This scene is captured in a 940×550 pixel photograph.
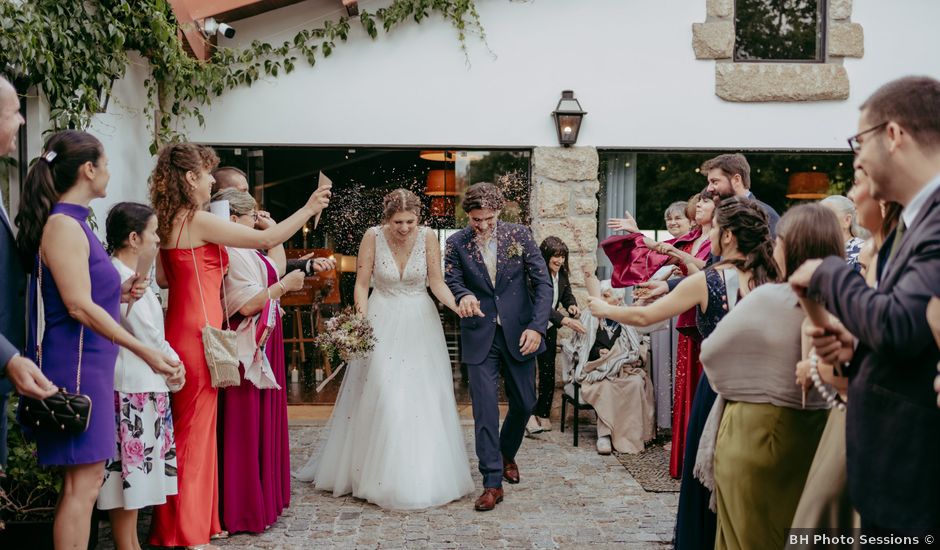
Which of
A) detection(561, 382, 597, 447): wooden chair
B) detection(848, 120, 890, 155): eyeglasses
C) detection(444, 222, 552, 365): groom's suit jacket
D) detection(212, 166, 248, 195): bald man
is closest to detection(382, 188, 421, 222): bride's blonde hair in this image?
detection(444, 222, 552, 365): groom's suit jacket

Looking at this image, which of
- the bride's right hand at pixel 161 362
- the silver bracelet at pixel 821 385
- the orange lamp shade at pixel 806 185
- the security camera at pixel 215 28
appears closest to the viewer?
the silver bracelet at pixel 821 385

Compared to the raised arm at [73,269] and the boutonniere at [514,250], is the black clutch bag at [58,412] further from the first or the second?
the boutonniere at [514,250]

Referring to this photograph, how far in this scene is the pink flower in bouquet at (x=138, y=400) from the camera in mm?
3846

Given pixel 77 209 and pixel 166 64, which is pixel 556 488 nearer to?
pixel 77 209

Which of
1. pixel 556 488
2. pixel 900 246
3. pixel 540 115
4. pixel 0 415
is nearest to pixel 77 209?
pixel 0 415

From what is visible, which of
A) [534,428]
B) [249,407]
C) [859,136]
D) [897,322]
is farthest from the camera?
[534,428]

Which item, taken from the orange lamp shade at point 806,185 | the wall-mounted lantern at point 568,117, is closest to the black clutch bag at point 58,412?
the wall-mounted lantern at point 568,117

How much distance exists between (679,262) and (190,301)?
10.9ft

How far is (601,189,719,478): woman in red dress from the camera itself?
16.8 feet

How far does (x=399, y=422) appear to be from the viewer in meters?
5.26

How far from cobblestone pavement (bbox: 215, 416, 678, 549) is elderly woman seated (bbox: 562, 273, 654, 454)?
0.63m

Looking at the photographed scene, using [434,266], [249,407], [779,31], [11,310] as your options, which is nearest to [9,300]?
[11,310]

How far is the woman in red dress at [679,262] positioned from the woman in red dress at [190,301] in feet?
7.64

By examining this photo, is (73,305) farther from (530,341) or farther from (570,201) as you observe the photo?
(570,201)
